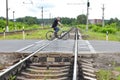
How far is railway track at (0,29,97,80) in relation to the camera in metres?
8.80

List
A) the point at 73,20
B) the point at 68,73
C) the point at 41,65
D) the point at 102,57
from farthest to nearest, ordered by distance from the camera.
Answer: the point at 73,20 < the point at 102,57 < the point at 41,65 < the point at 68,73

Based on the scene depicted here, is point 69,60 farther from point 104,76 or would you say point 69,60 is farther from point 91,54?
point 104,76

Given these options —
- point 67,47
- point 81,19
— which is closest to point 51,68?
point 67,47

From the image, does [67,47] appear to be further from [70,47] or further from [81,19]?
[81,19]

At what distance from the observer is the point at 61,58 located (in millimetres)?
12250

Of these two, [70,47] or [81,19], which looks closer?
[70,47]

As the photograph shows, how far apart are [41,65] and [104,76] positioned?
8.09ft

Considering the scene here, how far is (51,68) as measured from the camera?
10719 mm

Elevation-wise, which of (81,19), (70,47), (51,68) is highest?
(81,19)

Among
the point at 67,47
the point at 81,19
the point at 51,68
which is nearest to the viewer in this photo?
the point at 51,68

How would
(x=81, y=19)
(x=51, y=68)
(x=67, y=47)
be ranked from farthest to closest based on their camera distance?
(x=81, y=19) → (x=67, y=47) → (x=51, y=68)

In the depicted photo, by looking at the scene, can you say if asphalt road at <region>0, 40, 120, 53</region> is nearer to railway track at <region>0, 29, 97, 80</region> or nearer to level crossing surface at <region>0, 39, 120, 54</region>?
level crossing surface at <region>0, 39, 120, 54</region>

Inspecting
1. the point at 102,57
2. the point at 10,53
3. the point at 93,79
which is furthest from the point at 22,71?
the point at 102,57

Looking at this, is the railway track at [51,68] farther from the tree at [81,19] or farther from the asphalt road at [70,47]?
the tree at [81,19]
